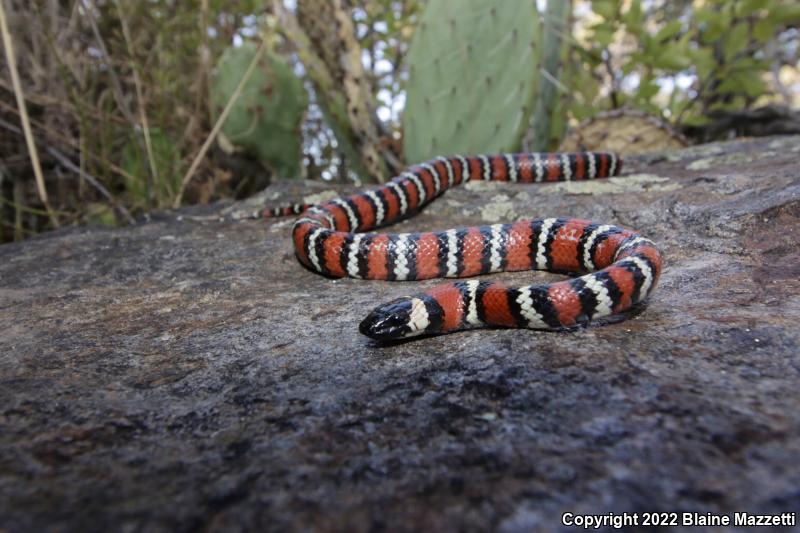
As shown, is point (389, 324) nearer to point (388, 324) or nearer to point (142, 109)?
point (388, 324)

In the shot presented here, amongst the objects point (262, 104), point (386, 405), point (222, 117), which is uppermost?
point (262, 104)

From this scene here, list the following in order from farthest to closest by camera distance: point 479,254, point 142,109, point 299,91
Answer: point 299,91
point 142,109
point 479,254

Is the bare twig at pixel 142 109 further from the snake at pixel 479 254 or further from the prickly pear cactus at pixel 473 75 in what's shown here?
the prickly pear cactus at pixel 473 75

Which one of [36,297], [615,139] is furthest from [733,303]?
[615,139]

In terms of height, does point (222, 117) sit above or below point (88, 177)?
above

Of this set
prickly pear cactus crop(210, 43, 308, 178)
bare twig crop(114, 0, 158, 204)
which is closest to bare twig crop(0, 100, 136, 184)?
bare twig crop(114, 0, 158, 204)

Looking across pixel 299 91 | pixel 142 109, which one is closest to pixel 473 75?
pixel 299 91

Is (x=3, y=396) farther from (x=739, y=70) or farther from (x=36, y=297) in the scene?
(x=739, y=70)
